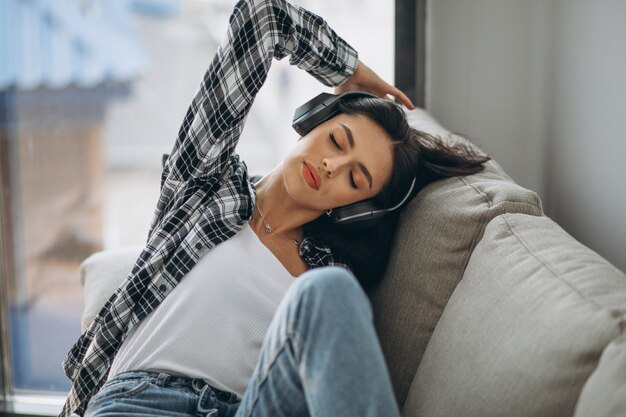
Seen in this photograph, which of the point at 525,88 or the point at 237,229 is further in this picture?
the point at 525,88

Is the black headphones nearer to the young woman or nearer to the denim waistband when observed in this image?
the young woman

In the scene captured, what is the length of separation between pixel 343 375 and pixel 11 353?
5.95ft

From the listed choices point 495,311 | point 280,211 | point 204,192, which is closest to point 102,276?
point 204,192

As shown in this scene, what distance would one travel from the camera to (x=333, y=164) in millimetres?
1200

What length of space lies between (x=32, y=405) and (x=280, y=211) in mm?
1398

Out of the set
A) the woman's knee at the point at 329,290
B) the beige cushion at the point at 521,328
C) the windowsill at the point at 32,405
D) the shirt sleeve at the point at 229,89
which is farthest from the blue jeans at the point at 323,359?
the windowsill at the point at 32,405

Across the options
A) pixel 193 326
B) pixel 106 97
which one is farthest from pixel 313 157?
pixel 106 97

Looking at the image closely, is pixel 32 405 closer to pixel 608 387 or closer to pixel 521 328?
pixel 521 328

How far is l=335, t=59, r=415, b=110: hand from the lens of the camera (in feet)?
4.75

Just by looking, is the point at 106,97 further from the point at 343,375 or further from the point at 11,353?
the point at 343,375

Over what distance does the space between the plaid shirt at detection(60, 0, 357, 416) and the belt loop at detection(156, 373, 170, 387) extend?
0.50 feet

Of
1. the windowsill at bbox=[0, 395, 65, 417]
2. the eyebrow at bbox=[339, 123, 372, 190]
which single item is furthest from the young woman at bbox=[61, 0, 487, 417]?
the windowsill at bbox=[0, 395, 65, 417]

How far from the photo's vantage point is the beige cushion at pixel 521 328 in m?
0.75

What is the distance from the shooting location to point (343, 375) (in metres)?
0.75
